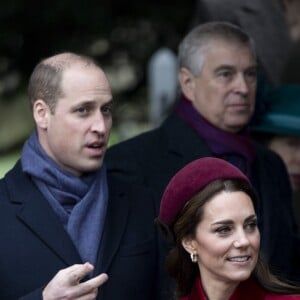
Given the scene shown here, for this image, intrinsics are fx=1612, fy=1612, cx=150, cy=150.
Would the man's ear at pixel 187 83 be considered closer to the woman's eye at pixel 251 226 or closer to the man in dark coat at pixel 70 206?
the man in dark coat at pixel 70 206

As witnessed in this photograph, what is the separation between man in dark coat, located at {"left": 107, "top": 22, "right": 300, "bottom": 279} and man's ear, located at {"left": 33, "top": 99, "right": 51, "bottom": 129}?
83cm

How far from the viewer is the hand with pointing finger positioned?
5461 mm

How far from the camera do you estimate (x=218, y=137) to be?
22.5ft

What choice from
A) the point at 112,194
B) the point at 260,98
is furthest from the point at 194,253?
the point at 260,98

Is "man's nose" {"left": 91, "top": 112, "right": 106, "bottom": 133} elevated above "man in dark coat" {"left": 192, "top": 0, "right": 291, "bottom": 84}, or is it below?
below

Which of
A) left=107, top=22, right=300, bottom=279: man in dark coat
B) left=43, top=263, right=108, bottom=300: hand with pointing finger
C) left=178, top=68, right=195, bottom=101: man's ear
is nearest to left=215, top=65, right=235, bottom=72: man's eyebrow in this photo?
left=107, top=22, right=300, bottom=279: man in dark coat

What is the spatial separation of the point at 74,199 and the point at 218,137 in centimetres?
114

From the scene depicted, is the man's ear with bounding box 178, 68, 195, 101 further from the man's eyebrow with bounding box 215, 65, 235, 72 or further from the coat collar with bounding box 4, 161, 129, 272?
the coat collar with bounding box 4, 161, 129, 272

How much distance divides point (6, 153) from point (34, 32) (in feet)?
4.45

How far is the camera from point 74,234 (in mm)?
5879

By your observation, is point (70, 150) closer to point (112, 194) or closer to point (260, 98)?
point (112, 194)

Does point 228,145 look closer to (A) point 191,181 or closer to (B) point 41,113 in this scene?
(B) point 41,113

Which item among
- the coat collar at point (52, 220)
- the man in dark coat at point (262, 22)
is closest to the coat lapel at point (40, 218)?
the coat collar at point (52, 220)

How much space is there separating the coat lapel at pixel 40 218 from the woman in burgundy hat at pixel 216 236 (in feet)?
1.35
